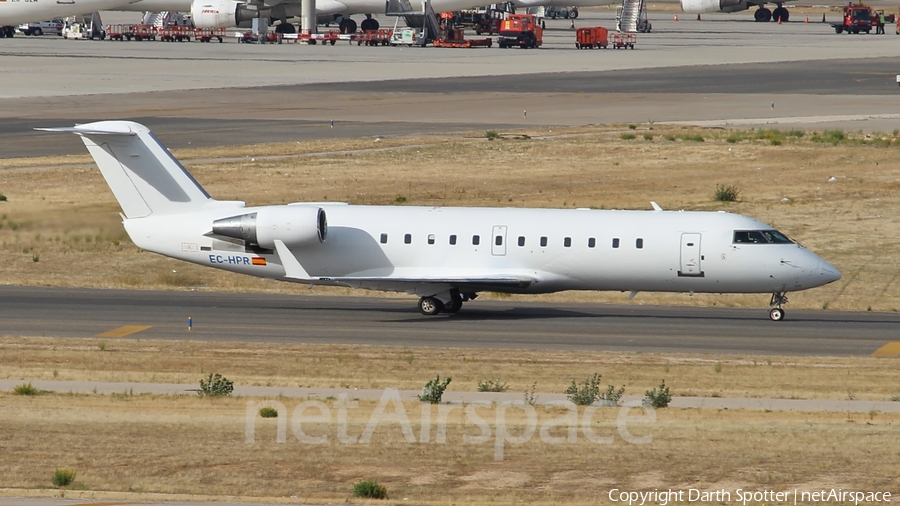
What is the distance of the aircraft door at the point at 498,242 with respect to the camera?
1366 inches

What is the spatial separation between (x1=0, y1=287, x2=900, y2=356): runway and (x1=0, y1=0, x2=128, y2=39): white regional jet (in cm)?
6194

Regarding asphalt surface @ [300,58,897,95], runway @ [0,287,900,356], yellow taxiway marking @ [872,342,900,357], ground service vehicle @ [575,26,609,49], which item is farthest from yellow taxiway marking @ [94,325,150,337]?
ground service vehicle @ [575,26,609,49]

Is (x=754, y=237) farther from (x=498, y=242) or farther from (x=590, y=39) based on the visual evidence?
(x=590, y=39)

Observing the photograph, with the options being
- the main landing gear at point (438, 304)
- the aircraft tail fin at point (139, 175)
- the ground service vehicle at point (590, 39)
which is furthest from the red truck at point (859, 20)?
the aircraft tail fin at point (139, 175)

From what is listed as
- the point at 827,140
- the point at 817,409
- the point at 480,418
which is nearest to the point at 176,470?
the point at 480,418

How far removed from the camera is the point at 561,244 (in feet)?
113

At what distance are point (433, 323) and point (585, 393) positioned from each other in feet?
37.3

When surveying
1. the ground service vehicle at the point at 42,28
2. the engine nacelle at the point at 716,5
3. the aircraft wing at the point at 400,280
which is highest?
the engine nacelle at the point at 716,5

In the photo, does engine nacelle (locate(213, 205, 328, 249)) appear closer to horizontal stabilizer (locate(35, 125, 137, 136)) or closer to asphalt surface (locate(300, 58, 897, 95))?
horizontal stabilizer (locate(35, 125, 137, 136))

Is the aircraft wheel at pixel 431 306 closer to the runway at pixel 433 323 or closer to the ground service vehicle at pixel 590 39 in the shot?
the runway at pixel 433 323

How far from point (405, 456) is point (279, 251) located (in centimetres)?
1610

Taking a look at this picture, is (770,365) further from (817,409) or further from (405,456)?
(405,456)

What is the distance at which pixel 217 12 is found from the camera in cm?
12488

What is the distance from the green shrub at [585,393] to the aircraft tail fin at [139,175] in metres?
14.9
